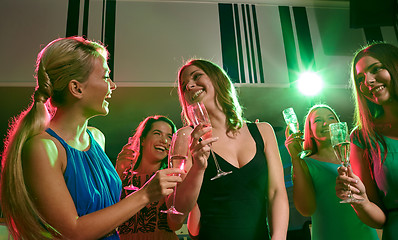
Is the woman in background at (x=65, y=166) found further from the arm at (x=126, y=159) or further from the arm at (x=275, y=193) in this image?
the arm at (x=126, y=159)

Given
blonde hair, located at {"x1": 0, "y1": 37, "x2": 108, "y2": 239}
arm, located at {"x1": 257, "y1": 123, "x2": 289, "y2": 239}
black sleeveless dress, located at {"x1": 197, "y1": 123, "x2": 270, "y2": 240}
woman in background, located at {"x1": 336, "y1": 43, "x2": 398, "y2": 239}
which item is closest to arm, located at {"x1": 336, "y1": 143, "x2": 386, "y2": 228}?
woman in background, located at {"x1": 336, "y1": 43, "x2": 398, "y2": 239}

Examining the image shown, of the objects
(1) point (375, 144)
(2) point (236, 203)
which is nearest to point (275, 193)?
(2) point (236, 203)

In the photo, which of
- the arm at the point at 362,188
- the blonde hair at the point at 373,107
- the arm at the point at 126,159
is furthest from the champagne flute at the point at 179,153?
the arm at the point at 126,159

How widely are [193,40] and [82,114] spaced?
249 centimetres

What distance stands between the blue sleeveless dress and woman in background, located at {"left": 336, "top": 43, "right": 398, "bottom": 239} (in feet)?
3.32

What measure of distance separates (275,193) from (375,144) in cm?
57

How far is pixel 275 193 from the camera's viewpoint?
1441 millimetres

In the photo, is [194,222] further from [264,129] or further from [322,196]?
[322,196]

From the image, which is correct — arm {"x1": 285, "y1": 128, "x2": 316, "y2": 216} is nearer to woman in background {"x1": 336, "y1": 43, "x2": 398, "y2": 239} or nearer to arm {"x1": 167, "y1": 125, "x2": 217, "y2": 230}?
woman in background {"x1": 336, "y1": 43, "x2": 398, "y2": 239}

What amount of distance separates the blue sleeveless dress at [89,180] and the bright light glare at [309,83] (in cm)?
285

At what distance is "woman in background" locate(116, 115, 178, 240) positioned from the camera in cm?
207

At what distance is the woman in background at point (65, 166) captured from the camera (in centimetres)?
101

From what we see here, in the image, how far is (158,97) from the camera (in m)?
3.53

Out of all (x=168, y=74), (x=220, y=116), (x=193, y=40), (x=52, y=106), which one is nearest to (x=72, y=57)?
(x=52, y=106)
